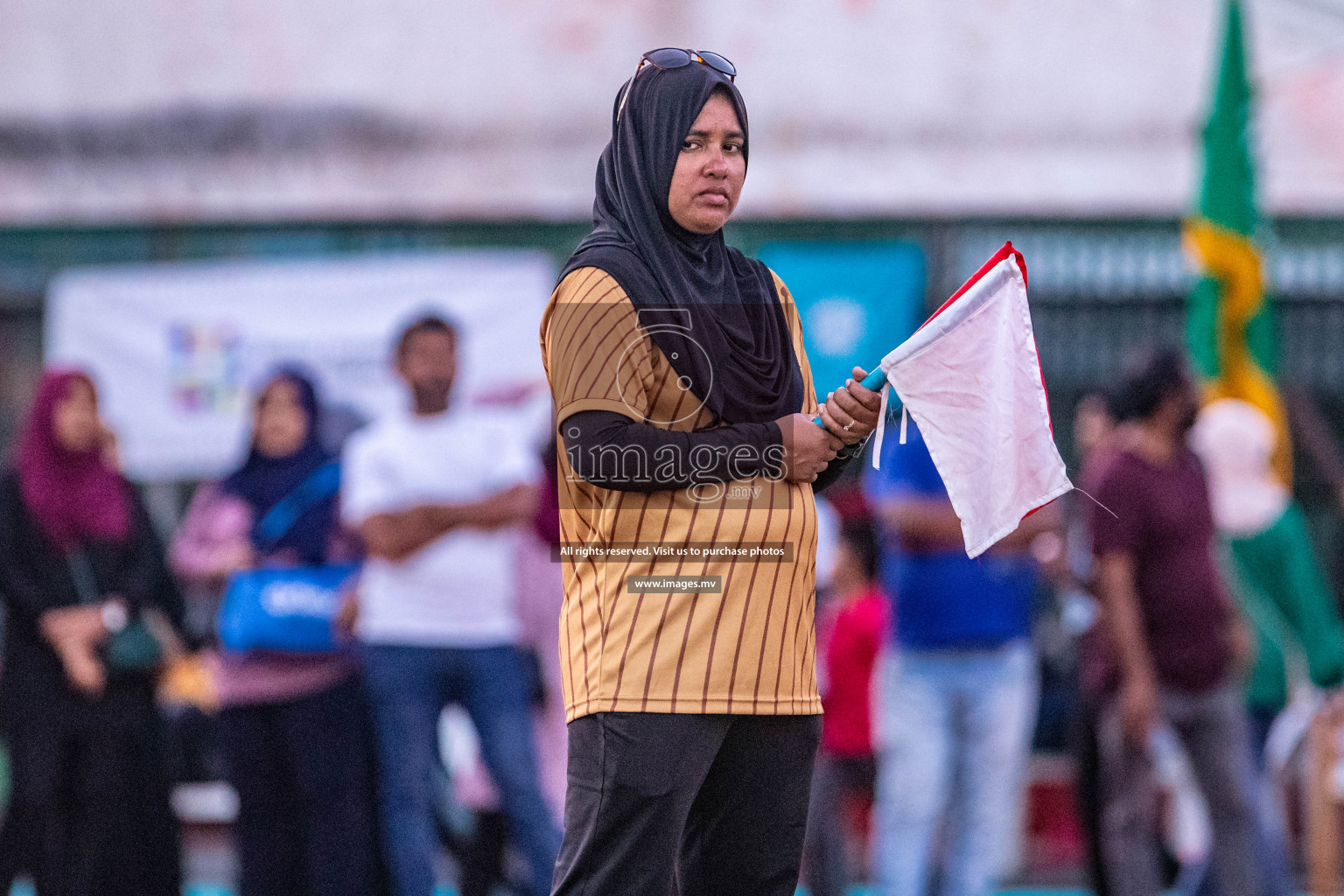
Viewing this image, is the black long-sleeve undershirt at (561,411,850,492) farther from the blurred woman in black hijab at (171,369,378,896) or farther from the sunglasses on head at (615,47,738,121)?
the blurred woman in black hijab at (171,369,378,896)

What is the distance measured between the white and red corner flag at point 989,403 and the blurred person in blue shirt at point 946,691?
6.90 ft

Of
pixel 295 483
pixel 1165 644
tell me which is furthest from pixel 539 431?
pixel 1165 644

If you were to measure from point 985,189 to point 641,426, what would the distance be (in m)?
6.80

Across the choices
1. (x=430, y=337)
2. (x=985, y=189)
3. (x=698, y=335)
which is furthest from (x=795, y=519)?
(x=985, y=189)

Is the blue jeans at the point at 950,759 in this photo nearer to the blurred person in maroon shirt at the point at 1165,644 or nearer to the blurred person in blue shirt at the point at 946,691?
the blurred person in blue shirt at the point at 946,691

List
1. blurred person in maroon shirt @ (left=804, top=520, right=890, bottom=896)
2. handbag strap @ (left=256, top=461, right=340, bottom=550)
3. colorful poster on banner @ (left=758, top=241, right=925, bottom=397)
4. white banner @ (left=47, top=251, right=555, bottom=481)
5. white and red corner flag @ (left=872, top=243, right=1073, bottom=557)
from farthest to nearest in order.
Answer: colorful poster on banner @ (left=758, top=241, right=925, bottom=397) < white banner @ (left=47, top=251, right=555, bottom=481) < blurred person in maroon shirt @ (left=804, top=520, right=890, bottom=896) < handbag strap @ (left=256, top=461, right=340, bottom=550) < white and red corner flag @ (left=872, top=243, right=1073, bottom=557)

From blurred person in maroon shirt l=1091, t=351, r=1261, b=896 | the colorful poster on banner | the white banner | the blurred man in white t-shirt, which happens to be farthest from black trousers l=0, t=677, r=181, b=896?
the colorful poster on banner

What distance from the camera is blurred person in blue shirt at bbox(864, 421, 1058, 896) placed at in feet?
14.8

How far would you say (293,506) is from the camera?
4.75 metres

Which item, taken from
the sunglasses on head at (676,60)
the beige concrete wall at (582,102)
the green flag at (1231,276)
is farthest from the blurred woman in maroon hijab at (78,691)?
the green flag at (1231,276)

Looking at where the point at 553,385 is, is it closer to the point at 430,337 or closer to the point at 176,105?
the point at 430,337

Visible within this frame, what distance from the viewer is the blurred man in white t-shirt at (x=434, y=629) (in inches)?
177

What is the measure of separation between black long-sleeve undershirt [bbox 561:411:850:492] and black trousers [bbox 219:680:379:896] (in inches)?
100

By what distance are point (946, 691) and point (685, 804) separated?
242 cm
